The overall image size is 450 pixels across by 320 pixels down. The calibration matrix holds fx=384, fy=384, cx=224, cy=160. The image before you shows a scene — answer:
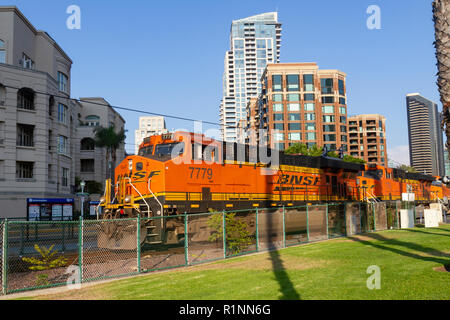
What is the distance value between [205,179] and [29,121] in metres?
29.2

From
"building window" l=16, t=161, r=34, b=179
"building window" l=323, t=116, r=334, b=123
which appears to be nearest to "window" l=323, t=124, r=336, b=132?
"building window" l=323, t=116, r=334, b=123

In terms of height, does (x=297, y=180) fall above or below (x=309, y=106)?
below

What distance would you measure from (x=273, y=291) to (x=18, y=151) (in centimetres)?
3607

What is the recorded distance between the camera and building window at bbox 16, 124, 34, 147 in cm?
3812

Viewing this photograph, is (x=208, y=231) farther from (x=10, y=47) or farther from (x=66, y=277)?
(x=10, y=47)

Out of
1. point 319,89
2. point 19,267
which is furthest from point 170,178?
point 319,89

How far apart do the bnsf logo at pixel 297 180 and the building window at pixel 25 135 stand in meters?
29.1

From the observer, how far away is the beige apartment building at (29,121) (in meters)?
36.7

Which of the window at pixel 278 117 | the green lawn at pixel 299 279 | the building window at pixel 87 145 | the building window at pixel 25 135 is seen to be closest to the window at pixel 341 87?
the window at pixel 278 117

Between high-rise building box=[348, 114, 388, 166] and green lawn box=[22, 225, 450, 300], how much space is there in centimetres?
12951

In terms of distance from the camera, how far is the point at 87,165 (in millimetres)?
66438

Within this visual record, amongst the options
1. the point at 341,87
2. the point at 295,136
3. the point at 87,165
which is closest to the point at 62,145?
the point at 87,165

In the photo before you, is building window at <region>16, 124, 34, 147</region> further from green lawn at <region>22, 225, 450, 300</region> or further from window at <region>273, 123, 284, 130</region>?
window at <region>273, 123, 284, 130</region>

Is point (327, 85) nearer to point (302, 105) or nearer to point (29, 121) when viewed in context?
point (302, 105)
